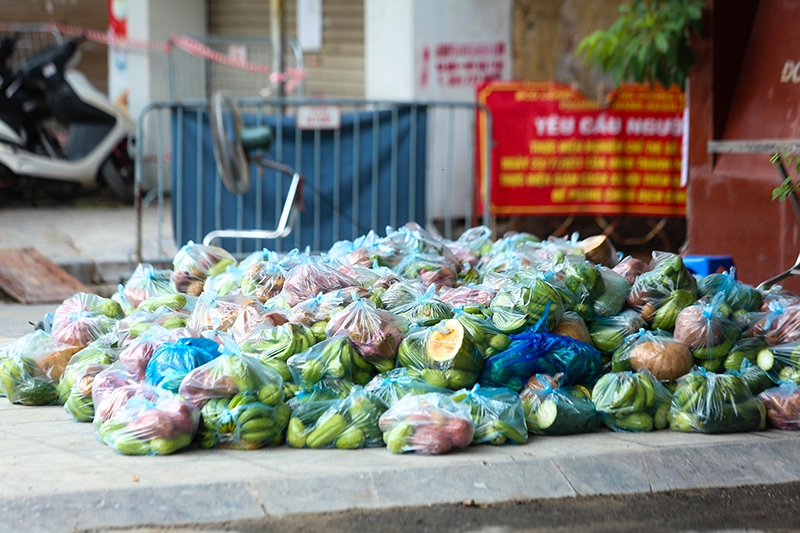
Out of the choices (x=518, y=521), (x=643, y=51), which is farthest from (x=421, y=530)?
(x=643, y=51)

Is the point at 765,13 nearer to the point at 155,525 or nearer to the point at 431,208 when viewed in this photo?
the point at 431,208

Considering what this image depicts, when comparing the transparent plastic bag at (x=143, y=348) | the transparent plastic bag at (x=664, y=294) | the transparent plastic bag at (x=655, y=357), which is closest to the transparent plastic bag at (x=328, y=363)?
the transparent plastic bag at (x=143, y=348)

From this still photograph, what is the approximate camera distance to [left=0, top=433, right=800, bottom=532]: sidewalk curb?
3277 millimetres

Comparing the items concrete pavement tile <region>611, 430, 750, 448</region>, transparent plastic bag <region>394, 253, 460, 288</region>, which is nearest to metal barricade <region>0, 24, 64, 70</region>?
transparent plastic bag <region>394, 253, 460, 288</region>

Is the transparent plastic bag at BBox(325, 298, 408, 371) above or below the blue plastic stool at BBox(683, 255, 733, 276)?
below

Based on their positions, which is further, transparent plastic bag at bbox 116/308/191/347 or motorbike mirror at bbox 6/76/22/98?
motorbike mirror at bbox 6/76/22/98

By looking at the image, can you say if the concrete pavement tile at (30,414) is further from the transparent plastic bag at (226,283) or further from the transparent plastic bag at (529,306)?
the transparent plastic bag at (529,306)

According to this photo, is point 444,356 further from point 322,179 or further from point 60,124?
point 60,124

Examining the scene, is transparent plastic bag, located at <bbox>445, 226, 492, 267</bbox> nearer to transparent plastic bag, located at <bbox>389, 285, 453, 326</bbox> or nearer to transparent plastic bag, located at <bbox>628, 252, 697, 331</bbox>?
transparent plastic bag, located at <bbox>389, 285, 453, 326</bbox>

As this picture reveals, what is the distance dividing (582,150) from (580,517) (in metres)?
6.51

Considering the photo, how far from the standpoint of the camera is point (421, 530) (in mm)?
3264

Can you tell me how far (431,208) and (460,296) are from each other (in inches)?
207

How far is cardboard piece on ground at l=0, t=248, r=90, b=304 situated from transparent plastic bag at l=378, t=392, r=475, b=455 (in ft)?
14.3

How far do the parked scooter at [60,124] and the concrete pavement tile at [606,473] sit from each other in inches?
370
